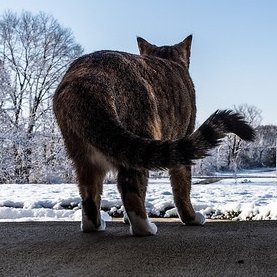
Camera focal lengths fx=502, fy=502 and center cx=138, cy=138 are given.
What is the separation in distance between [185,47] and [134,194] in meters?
2.68

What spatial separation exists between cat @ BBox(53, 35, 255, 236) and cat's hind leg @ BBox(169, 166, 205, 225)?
0.36 metres

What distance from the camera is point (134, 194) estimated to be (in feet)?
8.79

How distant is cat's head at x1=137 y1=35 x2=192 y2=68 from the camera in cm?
460

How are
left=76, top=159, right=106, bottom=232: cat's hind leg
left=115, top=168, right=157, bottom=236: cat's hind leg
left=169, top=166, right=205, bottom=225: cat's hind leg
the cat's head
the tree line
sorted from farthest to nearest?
the tree line < the cat's head < left=169, top=166, right=205, bottom=225: cat's hind leg < left=76, top=159, right=106, bottom=232: cat's hind leg < left=115, top=168, right=157, bottom=236: cat's hind leg

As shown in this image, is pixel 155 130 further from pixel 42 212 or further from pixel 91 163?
pixel 42 212

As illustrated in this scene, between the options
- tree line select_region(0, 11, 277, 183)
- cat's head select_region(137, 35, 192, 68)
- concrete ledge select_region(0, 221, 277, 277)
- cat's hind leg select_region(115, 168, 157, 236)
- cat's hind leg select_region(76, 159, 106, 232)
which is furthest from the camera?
tree line select_region(0, 11, 277, 183)

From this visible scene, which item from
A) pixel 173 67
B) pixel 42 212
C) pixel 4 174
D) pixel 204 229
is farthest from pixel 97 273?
pixel 4 174

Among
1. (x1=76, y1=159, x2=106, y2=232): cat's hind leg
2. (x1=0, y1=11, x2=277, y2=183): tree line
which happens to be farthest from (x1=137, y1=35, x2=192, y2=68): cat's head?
(x1=0, y1=11, x2=277, y2=183): tree line

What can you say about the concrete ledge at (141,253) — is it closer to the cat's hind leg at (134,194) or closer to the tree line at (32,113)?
the cat's hind leg at (134,194)

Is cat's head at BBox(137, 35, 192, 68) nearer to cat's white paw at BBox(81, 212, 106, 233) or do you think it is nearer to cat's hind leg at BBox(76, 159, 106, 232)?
cat's hind leg at BBox(76, 159, 106, 232)

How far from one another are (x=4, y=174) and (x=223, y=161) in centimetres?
1620

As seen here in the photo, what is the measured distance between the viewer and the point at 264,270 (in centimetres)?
192

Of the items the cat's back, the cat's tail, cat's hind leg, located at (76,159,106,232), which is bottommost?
cat's hind leg, located at (76,159,106,232)

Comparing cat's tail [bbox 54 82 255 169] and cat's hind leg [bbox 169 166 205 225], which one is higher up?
cat's tail [bbox 54 82 255 169]
